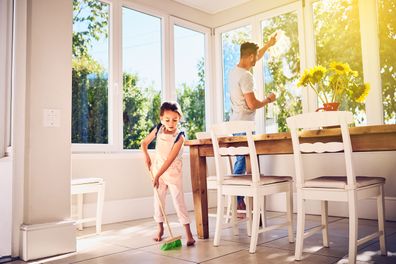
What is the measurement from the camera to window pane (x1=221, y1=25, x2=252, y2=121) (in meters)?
4.62

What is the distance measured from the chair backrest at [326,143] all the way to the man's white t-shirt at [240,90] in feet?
3.52

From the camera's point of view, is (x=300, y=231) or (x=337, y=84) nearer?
(x=300, y=231)

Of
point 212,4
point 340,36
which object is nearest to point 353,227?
point 340,36

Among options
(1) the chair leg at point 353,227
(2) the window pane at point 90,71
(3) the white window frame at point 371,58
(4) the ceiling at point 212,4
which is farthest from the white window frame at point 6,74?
(3) the white window frame at point 371,58

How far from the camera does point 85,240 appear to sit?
9.27 ft

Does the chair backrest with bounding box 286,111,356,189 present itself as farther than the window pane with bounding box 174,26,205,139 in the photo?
No

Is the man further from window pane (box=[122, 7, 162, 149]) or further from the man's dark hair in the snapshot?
window pane (box=[122, 7, 162, 149])

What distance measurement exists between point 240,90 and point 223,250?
143 cm

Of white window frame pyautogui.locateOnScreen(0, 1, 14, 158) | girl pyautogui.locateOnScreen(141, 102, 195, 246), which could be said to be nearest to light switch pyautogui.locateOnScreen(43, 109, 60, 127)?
white window frame pyautogui.locateOnScreen(0, 1, 14, 158)

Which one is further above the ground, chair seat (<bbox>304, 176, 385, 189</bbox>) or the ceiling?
the ceiling

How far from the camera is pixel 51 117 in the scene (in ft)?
7.88

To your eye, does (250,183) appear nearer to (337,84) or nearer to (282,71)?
(337,84)

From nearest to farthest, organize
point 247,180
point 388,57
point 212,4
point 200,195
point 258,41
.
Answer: point 247,180
point 200,195
point 388,57
point 258,41
point 212,4

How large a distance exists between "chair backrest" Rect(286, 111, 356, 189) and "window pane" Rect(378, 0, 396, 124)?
1.59m
